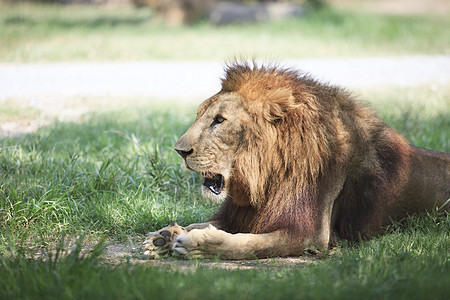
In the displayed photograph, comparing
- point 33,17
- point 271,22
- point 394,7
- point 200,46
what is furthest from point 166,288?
point 394,7

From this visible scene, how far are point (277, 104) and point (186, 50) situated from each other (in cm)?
764

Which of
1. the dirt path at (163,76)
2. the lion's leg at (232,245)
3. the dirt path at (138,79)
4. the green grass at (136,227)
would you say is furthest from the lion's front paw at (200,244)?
the dirt path at (163,76)

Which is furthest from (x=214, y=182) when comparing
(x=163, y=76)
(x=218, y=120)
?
(x=163, y=76)

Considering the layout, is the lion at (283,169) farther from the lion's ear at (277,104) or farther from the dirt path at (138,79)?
the dirt path at (138,79)

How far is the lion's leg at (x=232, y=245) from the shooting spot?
322 cm

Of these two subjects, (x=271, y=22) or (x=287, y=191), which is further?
(x=271, y=22)

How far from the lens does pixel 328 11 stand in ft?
46.6

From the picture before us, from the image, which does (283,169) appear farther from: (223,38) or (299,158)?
(223,38)

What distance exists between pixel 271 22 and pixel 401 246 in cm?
1094

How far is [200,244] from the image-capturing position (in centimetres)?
322

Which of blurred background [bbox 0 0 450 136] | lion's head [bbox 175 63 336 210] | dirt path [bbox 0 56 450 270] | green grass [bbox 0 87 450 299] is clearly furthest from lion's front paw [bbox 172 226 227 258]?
dirt path [bbox 0 56 450 270]

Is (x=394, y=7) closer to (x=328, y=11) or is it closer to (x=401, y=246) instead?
(x=328, y=11)

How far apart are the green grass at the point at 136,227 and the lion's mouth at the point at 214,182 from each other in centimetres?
48

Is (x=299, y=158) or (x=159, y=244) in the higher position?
(x=299, y=158)
